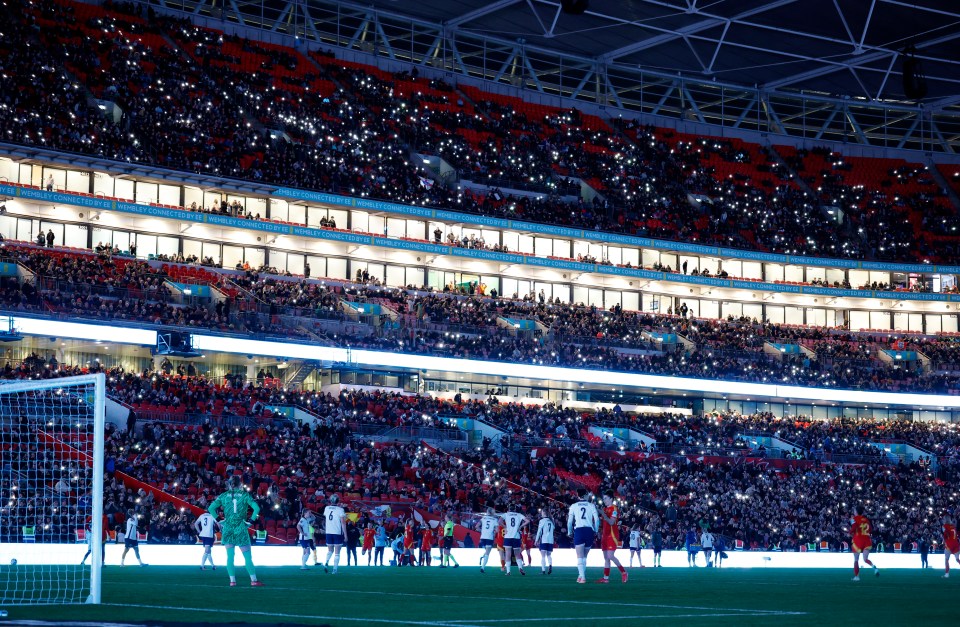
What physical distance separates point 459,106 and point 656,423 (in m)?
26.8

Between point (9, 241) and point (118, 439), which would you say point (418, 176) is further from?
point (118, 439)

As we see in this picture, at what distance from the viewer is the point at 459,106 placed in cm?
7562

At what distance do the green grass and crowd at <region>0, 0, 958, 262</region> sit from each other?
4010 centimetres

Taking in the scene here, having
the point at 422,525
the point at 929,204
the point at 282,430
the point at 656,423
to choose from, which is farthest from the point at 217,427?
the point at 929,204

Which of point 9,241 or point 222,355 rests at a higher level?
point 9,241

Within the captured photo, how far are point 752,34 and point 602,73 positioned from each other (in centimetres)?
1285

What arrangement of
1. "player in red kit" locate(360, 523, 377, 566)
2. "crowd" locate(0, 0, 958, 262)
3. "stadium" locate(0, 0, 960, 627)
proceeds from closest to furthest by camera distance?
"stadium" locate(0, 0, 960, 627) < "player in red kit" locate(360, 523, 377, 566) < "crowd" locate(0, 0, 958, 262)

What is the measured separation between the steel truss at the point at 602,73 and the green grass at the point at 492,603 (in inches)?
2072

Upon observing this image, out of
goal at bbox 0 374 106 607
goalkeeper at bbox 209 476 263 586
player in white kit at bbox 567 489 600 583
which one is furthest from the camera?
goal at bbox 0 374 106 607

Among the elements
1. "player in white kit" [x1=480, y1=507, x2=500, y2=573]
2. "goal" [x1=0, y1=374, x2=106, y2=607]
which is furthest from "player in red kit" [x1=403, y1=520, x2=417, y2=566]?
"goal" [x1=0, y1=374, x2=106, y2=607]

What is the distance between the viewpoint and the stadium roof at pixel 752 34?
6819 cm

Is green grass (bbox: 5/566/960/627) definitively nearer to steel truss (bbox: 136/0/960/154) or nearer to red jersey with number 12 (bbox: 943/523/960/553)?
red jersey with number 12 (bbox: 943/523/960/553)

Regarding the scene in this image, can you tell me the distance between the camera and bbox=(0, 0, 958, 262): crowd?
191 feet

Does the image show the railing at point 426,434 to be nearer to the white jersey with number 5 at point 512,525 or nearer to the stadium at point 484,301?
the stadium at point 484,301
